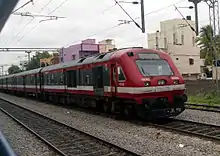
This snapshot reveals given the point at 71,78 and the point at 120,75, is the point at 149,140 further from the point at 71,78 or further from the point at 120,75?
the point at 71,78

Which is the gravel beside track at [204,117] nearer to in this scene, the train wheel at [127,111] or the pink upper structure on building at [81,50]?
the train wheel at [127,111]

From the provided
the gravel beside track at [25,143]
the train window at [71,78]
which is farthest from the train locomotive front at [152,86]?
the train window at [71,78]

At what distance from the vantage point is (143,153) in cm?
739

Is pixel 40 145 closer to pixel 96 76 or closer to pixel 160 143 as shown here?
pixel 160 143

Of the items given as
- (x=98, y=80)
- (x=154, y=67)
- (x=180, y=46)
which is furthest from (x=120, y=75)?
(x=180, y=46)

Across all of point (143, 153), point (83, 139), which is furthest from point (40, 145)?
point (143, 153)

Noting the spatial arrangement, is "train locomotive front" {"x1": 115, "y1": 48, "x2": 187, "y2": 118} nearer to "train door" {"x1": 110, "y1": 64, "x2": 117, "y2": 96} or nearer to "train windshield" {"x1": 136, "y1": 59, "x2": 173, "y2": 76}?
"train windshield" {"x1": 136, "y1": 59, "x2": 173, "y2": 76}

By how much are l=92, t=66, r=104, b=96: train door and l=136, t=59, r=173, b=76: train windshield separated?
2.39m

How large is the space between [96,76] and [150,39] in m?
63.2

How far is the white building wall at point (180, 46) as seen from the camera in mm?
60094

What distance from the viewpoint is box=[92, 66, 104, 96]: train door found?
14.5 meters

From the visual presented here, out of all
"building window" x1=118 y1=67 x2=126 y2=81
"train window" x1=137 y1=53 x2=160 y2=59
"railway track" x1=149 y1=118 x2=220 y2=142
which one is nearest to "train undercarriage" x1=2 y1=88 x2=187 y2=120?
"railway track" x1=149 y1=118 x2=220 y2=142

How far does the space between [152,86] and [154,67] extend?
1105 millimetres

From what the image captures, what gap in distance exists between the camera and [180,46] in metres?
61.8
